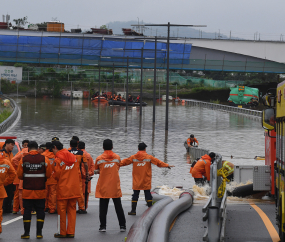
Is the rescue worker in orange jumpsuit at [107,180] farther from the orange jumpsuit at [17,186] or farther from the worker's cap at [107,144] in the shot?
the orange jumpsuit at [17,186]

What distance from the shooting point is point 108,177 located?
9828mm

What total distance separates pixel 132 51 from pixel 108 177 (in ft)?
280

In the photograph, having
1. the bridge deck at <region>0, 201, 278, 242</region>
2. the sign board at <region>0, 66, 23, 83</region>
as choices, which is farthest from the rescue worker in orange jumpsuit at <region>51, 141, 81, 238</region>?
the sign board at <region>0, 66, 23, 83</region>

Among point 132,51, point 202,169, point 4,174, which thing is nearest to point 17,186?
point 4,174

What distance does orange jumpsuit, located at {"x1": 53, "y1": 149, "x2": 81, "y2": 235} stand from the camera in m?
9.13

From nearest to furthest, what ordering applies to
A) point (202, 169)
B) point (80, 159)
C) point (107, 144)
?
point (107, 144), point (80, 159), point (202, 169)

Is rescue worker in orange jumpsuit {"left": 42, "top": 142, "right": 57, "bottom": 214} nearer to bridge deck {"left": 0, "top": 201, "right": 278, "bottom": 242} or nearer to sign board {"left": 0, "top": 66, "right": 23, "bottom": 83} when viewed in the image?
bridge deck {"left": 0, "top": 201, "right": 278, "bottom": 242}

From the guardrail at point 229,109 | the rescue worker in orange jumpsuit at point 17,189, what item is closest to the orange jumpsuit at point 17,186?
the rescue worker in orange jumpsuit at point 17,189

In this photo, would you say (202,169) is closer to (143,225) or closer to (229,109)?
(143,225)

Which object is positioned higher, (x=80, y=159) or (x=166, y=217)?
(x=80, y=159)

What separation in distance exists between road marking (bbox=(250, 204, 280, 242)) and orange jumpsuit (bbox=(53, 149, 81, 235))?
364cm

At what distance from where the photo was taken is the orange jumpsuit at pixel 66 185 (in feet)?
30.0

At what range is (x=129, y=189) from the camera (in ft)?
55.2

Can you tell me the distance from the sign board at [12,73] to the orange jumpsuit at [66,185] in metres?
81.1
